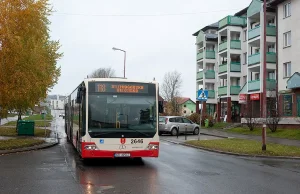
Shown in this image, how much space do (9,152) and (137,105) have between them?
7.60 metres

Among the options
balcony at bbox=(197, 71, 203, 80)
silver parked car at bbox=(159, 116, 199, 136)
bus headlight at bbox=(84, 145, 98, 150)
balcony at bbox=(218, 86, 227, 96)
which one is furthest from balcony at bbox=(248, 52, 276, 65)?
bus headlight at bbox=(84, 145, 98, 150)

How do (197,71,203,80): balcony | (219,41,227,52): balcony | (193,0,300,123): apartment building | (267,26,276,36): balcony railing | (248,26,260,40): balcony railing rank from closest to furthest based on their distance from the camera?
(193,0,300,123): apartment building < (267,26,276,36): balcony railing < (248,26,260,40): balcony railing < (219,41,227,52): balcony < (197,71,203,80): balcony

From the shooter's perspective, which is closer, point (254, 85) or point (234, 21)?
point (254, 85)

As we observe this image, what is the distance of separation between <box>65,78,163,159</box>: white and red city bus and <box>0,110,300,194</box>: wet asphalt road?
606 mm

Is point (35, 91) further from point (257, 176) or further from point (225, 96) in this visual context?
point (225, 96)

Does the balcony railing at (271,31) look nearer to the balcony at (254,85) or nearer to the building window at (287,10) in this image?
the building window at (287,10)

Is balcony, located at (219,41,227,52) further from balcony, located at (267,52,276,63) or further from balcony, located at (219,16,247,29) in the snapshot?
balcony, located at (267,52,276,63)

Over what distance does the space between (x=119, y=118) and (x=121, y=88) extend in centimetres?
109

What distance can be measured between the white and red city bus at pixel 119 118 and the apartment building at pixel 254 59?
23583 millimetres

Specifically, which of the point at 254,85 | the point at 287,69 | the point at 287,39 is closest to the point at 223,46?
the point at 254,85

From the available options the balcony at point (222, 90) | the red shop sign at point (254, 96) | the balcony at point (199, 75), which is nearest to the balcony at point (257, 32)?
the red shop sign at point (254, 96)

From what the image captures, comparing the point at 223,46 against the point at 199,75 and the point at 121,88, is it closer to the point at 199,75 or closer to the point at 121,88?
the point at 199,75

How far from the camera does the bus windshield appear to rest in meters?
12.5

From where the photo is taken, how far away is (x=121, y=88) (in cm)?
1310
